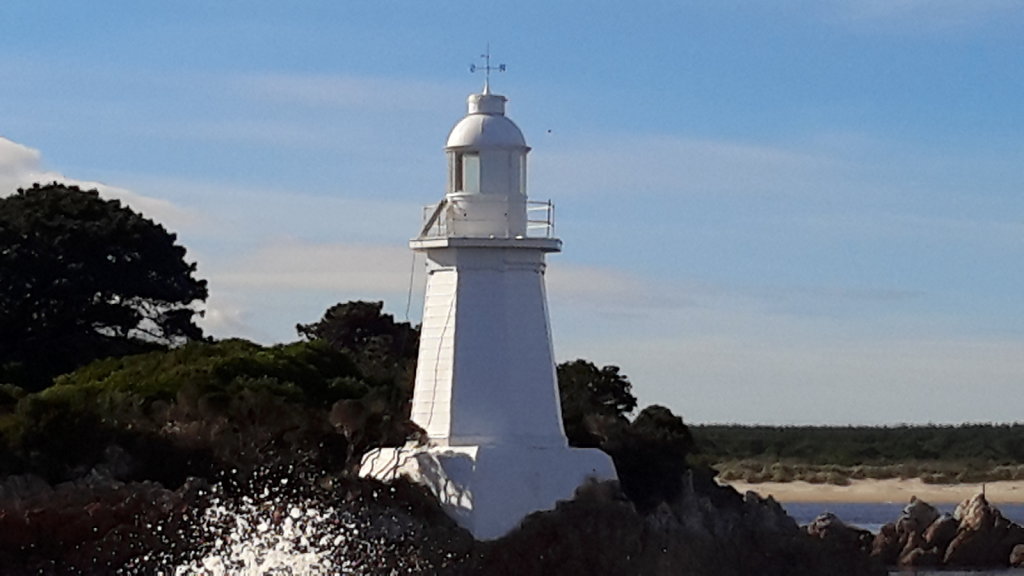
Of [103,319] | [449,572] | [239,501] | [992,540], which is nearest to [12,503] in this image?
[239,501]

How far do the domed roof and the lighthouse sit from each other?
0.5 inches

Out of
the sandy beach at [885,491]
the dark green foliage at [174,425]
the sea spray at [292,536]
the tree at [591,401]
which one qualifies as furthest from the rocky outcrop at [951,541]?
the sandy beach at [885,491]

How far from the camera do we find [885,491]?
9119 cm

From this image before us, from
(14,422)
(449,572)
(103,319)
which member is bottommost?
(449,572)

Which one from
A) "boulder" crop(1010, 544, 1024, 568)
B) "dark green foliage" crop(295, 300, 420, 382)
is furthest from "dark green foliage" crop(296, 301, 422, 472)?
"boulder" crop(1010, 544, 1024, 568)

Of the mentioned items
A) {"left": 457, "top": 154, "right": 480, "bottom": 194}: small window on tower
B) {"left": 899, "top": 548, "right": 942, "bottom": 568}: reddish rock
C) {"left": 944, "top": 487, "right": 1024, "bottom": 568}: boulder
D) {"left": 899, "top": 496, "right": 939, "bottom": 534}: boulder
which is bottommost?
{"left": 899, "top": 548, "right": 942, "bottom": 568}: reddish rock

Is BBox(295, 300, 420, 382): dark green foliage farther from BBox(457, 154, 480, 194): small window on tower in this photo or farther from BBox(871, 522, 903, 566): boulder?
BBox(457, 154, 480, 194): small window on tower

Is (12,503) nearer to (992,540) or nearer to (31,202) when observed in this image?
Answer: (31,202)

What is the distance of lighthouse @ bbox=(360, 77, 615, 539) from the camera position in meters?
32.9

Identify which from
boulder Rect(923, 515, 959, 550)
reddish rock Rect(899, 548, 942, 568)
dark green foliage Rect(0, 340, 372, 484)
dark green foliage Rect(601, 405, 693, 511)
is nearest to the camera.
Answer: dark green foliage Rect(0, 340, 372, 484)

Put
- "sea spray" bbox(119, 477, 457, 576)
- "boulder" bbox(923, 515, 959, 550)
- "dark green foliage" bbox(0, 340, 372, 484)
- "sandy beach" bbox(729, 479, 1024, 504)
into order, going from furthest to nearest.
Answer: "sandy beach" bbox(729, 479, 1024, 504) → "boulder" bbox(923, 515, 959, 550) → "dark green foliage" bbox(0, 340, 372, 484) → "sea spray" bbox(119, 477, 457, 576)

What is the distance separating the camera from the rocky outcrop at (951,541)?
50.1 m

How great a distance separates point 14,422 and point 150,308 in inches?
528

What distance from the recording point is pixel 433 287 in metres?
34.2
